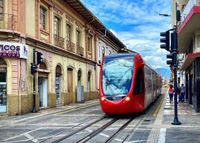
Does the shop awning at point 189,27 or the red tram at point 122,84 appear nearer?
the shop awning at point 189,27

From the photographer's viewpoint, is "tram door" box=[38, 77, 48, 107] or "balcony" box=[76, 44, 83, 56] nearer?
"tram door" box=[38, 77, 48, 107]

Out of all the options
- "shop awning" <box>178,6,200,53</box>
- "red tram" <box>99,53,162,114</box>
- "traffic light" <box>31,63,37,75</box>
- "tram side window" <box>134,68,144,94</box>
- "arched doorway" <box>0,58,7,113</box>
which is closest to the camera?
"shop awning" <box>178,6,200,53</box>

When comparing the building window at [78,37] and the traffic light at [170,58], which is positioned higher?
the building window at [78,37]

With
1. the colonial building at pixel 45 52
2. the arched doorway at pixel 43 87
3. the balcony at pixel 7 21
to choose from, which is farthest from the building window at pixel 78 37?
the balcony at pixel 7 21

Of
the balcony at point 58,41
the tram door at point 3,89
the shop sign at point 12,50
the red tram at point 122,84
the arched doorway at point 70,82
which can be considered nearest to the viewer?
the red tram at point 122,84

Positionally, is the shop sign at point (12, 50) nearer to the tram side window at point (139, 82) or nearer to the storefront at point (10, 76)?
the storefront at point (10, 76)

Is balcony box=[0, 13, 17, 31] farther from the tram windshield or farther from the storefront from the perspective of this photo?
the tram windshield

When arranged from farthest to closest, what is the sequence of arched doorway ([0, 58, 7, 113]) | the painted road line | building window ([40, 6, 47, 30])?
building window ([40, 6, 47, 30])
arched doorway ([0, 58, 7, 113])
the painted road line

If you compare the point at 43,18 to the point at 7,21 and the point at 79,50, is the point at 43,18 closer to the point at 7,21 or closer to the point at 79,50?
the point at 7,21

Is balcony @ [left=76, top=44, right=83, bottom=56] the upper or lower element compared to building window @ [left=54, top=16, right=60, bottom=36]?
lower

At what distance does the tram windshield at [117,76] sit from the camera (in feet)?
62.2

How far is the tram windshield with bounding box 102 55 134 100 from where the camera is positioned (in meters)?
19.0

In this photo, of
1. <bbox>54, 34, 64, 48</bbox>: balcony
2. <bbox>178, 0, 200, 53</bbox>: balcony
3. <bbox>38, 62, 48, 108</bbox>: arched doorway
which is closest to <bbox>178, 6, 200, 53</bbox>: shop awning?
<bbox>178, 0, 200, 53</bbox>: balcony

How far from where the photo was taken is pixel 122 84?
19188 mm
